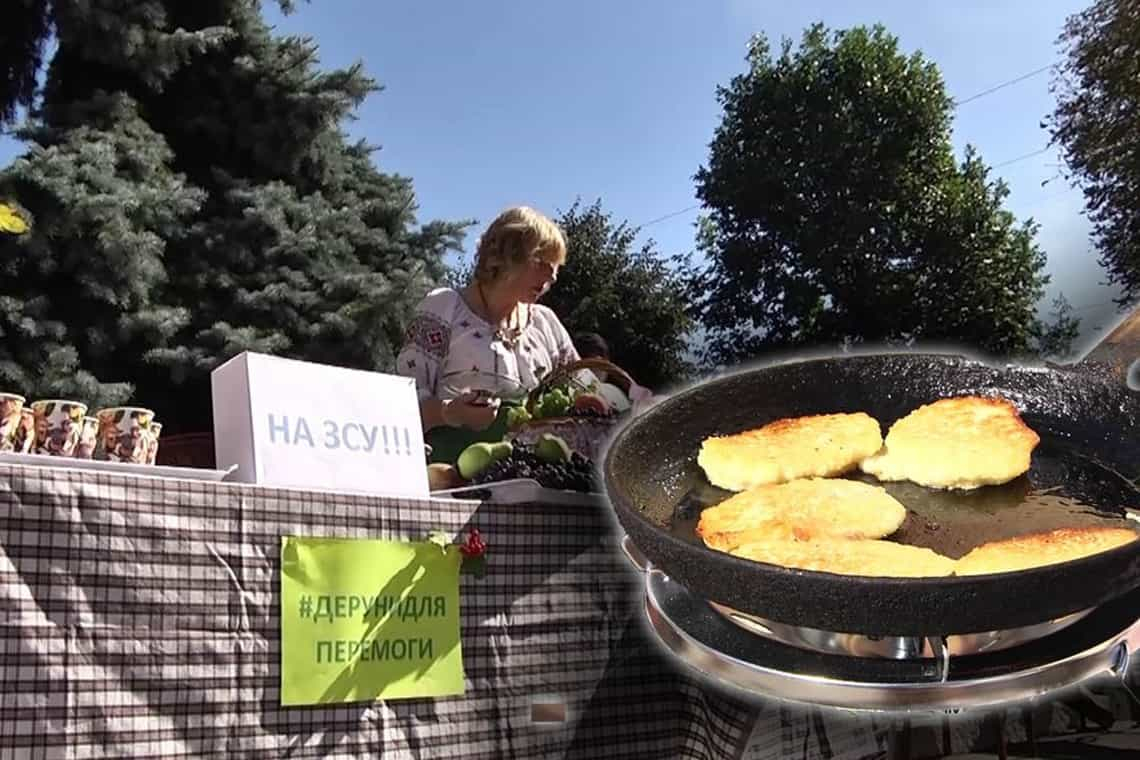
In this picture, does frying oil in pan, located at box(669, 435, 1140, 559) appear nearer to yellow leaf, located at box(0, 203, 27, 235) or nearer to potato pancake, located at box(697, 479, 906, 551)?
potato pancake, located at box(697, 479, 906, 551)

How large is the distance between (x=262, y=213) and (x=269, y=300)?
54cm

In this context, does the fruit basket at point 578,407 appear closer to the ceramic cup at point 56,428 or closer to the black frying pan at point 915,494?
the black frying pan at point 915,494

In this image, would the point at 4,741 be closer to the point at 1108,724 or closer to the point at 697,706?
the point at 697,706

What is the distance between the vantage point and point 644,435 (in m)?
1.00

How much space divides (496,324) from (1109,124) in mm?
15471

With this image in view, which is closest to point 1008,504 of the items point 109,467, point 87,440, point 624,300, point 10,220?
point 109,467

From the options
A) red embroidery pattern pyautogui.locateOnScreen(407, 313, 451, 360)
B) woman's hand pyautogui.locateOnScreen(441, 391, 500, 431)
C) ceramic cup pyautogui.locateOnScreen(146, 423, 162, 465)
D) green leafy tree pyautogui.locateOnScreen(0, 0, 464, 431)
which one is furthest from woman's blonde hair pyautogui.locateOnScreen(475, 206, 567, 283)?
green leafy tree pyautogui.locateOnScreen(0, 0, 464, 431)

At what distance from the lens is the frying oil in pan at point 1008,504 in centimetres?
86

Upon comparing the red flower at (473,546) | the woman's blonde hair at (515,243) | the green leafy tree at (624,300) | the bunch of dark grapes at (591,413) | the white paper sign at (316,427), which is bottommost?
the red flower at (473,546)

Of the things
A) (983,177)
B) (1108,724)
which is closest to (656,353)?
(983,177)

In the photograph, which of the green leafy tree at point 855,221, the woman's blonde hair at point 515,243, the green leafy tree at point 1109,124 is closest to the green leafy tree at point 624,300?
the green leafy tree at point 855,221

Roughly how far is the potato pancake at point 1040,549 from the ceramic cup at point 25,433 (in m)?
0.88

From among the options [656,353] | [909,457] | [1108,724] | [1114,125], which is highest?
[1114,125]

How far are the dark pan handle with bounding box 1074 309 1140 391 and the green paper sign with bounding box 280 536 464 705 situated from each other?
2.23 ft
